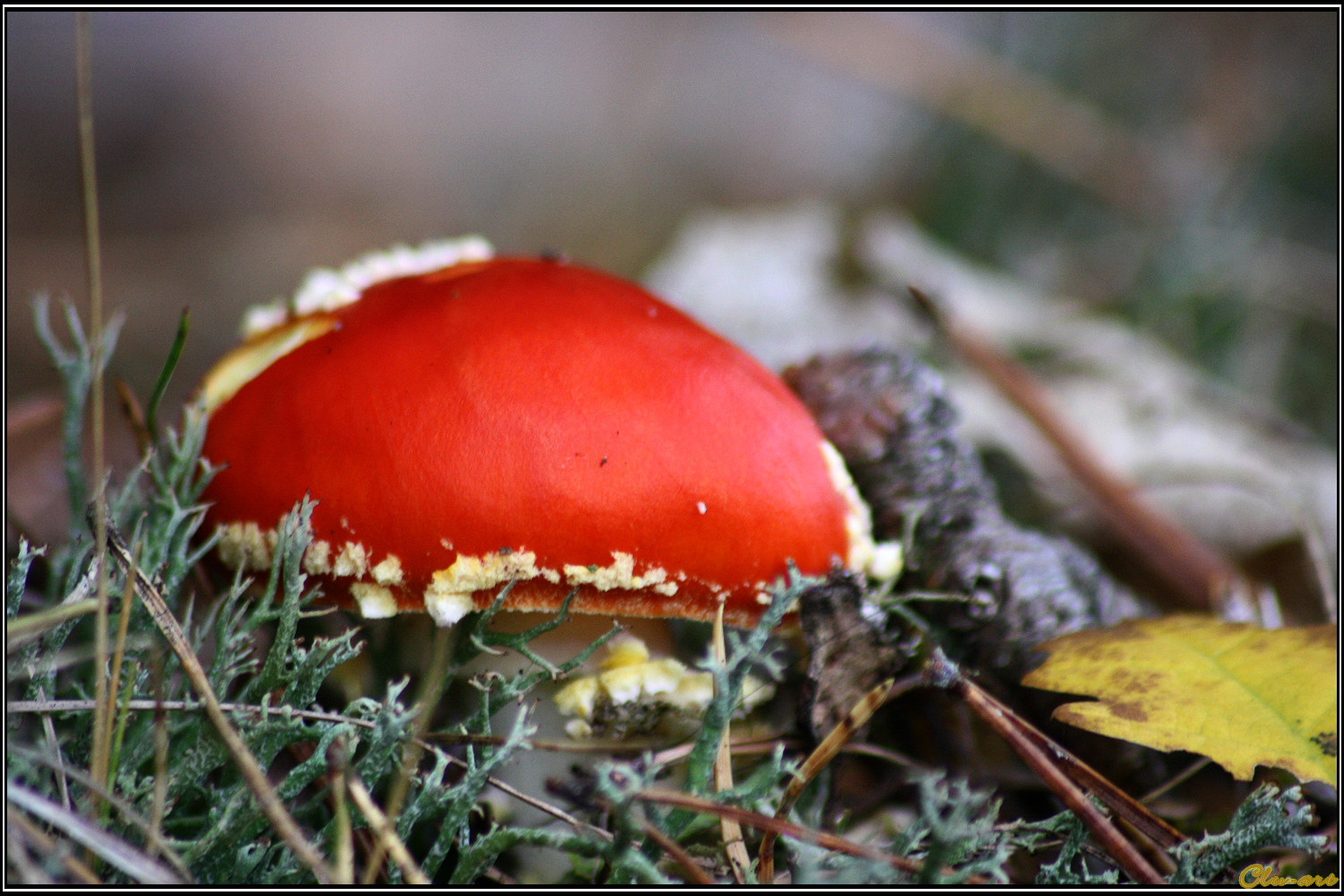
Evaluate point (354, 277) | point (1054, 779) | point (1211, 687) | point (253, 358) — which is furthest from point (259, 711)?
point (1211, 687)

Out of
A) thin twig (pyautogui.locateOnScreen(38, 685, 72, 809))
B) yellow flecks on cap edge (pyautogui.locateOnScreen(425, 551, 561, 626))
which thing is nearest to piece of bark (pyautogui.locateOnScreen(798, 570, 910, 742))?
yellow flecks on cap edge (pyautogui.locateOnScreen(425, 551, 561, 626))

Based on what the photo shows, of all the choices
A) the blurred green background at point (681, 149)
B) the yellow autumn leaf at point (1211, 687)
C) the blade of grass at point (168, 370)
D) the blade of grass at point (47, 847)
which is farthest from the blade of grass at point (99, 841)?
the blurred green background at point (681, 149)

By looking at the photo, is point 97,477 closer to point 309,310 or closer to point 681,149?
point 309,310

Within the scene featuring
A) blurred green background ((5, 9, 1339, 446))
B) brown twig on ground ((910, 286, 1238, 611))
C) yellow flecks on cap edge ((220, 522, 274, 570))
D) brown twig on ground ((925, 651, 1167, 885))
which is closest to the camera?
brown twig on ground ((925, 651, 1167, 885))

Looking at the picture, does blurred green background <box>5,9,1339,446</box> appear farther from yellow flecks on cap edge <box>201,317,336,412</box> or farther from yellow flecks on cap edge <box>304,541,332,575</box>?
yellow flecks on cap edge <box>304,541,332,575</box>

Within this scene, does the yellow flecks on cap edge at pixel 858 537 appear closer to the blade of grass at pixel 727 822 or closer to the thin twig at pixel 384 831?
the blade of grass at pixel 727 822
